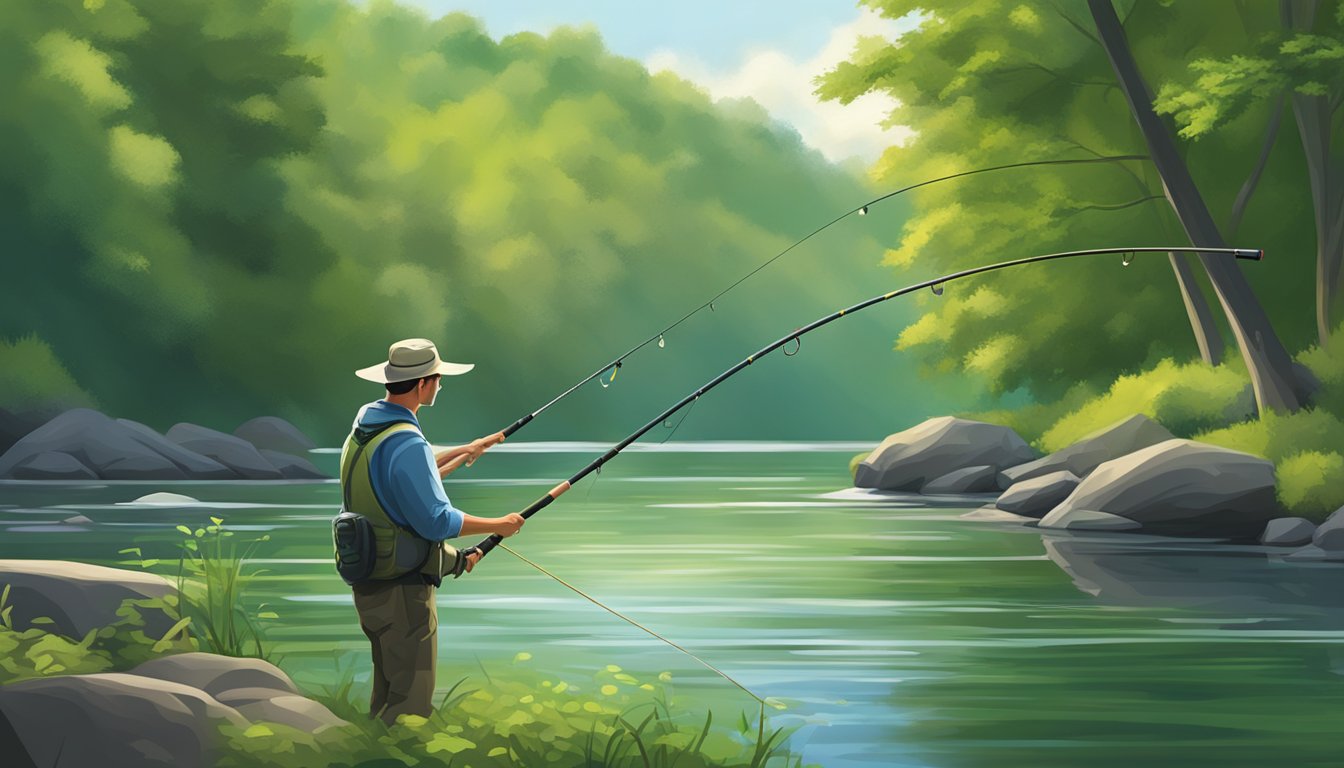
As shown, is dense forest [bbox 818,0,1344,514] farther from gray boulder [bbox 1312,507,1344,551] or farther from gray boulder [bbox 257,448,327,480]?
gray boulder [bbox 257,448,327,480]

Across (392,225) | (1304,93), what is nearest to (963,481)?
(1304,93)

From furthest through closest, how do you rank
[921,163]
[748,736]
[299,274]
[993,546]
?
[299,274], [921,163], [993,546], [748,736]

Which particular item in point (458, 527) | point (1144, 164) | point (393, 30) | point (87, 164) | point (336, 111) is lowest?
point (458, 527)

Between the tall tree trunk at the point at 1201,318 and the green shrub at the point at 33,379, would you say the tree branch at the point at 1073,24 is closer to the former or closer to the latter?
the tall tree trunk at the point at 1201,318

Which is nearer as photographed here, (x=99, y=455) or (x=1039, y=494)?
(x=1039, y=494)

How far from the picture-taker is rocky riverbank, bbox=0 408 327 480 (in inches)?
1468

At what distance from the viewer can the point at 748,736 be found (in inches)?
364

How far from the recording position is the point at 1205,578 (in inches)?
695

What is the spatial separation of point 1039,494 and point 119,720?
67.8 ft

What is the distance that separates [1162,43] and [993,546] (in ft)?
39.5

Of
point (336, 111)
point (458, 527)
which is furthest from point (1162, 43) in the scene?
point (336, 111)

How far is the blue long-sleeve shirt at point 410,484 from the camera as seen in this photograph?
7488mm

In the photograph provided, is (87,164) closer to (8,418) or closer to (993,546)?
(8,418)

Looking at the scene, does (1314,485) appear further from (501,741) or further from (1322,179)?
(501,741)
